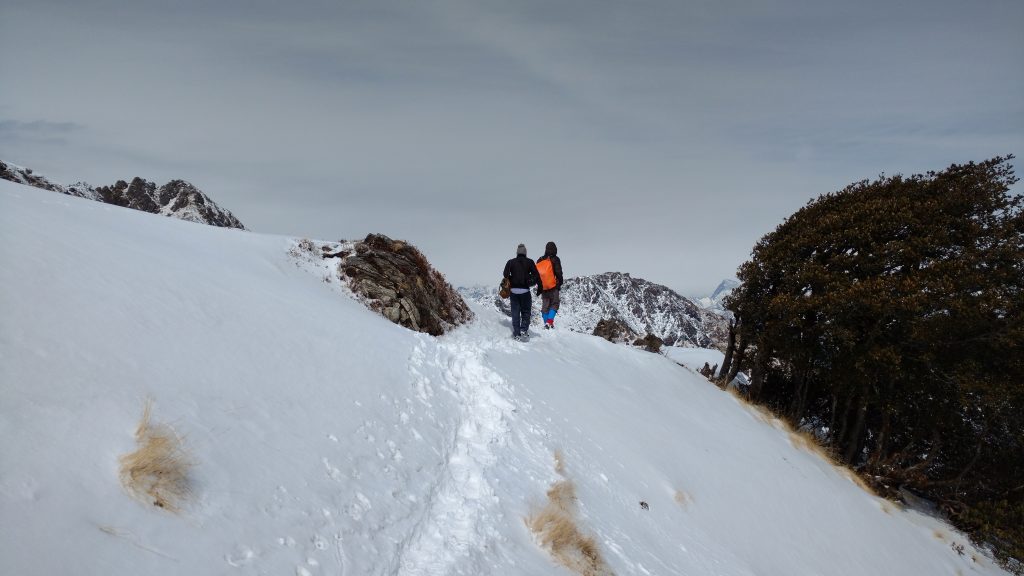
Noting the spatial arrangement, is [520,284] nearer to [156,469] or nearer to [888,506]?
[156,469]

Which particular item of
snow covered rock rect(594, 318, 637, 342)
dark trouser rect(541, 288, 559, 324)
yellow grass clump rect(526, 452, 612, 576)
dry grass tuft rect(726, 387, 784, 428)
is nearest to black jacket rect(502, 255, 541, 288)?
dark trouser rect(541, 288, 559, 324)

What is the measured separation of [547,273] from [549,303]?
1098 mm

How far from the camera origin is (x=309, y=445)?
417cm

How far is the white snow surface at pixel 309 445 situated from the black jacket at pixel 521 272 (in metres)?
2.49

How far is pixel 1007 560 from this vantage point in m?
11.6

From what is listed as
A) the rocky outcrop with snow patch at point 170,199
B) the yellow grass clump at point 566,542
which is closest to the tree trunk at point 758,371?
the yellow grass clump at point 566,542

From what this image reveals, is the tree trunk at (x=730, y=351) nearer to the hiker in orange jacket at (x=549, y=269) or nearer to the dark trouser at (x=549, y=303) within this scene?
the dark trouser at (x=549, y=303)

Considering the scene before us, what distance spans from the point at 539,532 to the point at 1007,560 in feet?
50.4

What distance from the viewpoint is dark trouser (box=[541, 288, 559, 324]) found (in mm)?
14164

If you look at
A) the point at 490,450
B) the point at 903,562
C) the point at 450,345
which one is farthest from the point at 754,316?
the point at 490,450

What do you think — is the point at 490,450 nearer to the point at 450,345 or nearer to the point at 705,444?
the point at 450,345

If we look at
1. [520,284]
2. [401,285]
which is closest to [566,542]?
[520,284]

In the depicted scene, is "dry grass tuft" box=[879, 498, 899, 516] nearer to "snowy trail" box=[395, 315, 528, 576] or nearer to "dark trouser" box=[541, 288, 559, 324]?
"dark trouser" box=[541, 288, 559, 324]

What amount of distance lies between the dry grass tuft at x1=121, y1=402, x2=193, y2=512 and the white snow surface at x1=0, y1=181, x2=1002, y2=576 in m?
0.07
